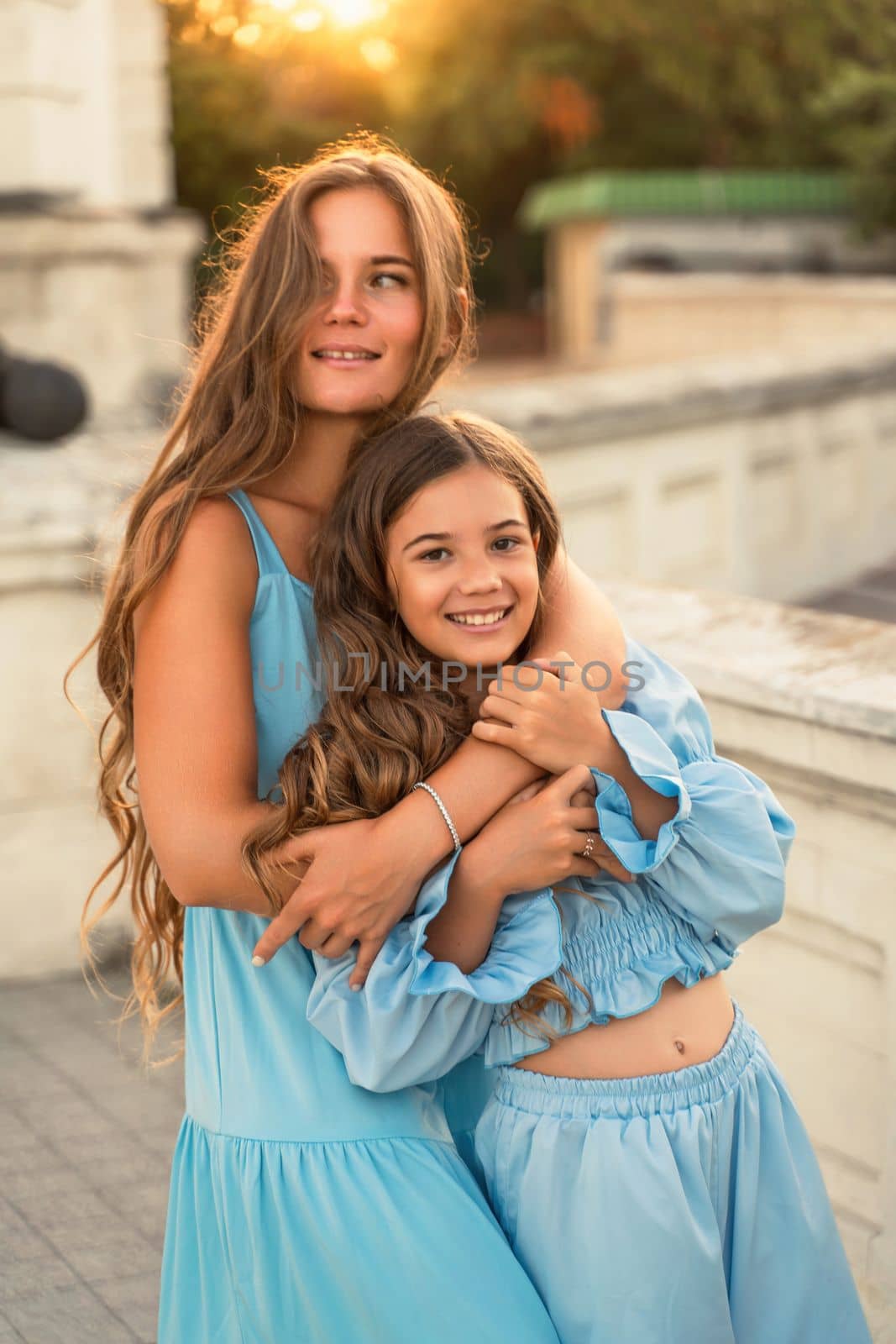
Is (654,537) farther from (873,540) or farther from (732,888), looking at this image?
(732,888)

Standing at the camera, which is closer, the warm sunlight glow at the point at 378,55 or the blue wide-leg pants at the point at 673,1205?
the blue wide-leg pants at the point at 673,1205

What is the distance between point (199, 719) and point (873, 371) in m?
6.51

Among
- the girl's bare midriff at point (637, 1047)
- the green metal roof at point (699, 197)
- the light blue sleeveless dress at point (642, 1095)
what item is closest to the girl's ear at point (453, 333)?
the light blue sleeveless dress at point (642, 1095)

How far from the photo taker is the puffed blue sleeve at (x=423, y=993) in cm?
184

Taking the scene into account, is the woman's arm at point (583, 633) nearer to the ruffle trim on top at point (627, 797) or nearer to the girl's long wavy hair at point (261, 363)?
the ruffle trim on top at point (627, 797)

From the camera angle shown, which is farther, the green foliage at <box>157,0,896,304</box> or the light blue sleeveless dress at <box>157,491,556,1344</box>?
the green foliage at <box>157,0,896,304</box>

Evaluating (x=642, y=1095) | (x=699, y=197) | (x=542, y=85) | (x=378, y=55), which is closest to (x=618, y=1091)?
(x=642, y=1095)

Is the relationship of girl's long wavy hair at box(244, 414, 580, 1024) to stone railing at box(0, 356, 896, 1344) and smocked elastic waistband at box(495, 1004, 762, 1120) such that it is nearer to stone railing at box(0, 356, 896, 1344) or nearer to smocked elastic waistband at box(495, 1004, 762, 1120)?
smocked elastic waistband at box(495, 1004, 762, 1120)

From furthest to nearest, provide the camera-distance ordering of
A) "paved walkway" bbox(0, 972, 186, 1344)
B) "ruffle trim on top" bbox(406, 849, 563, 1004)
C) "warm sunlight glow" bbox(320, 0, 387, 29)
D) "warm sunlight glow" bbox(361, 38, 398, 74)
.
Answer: "warm sunlight glow" bbox(361, 38, 398, 74) < "warm sunlight glow" bbox(320, 0, 387, 29) < "paved walkway" bbox(0, 972, 186, 1344) < "ruffle trim on top" bbox(406, 849, 563, 1004)

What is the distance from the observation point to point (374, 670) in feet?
6.44

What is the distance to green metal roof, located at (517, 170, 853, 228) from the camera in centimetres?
1966

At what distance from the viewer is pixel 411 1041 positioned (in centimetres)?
186

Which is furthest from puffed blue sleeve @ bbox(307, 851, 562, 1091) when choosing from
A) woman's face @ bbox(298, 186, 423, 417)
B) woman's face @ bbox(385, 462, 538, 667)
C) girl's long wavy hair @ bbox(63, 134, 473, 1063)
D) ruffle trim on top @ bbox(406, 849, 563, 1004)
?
woman's face @ bbox(298, 186, 423, 417)

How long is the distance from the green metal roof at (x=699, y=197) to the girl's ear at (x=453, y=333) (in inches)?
711
